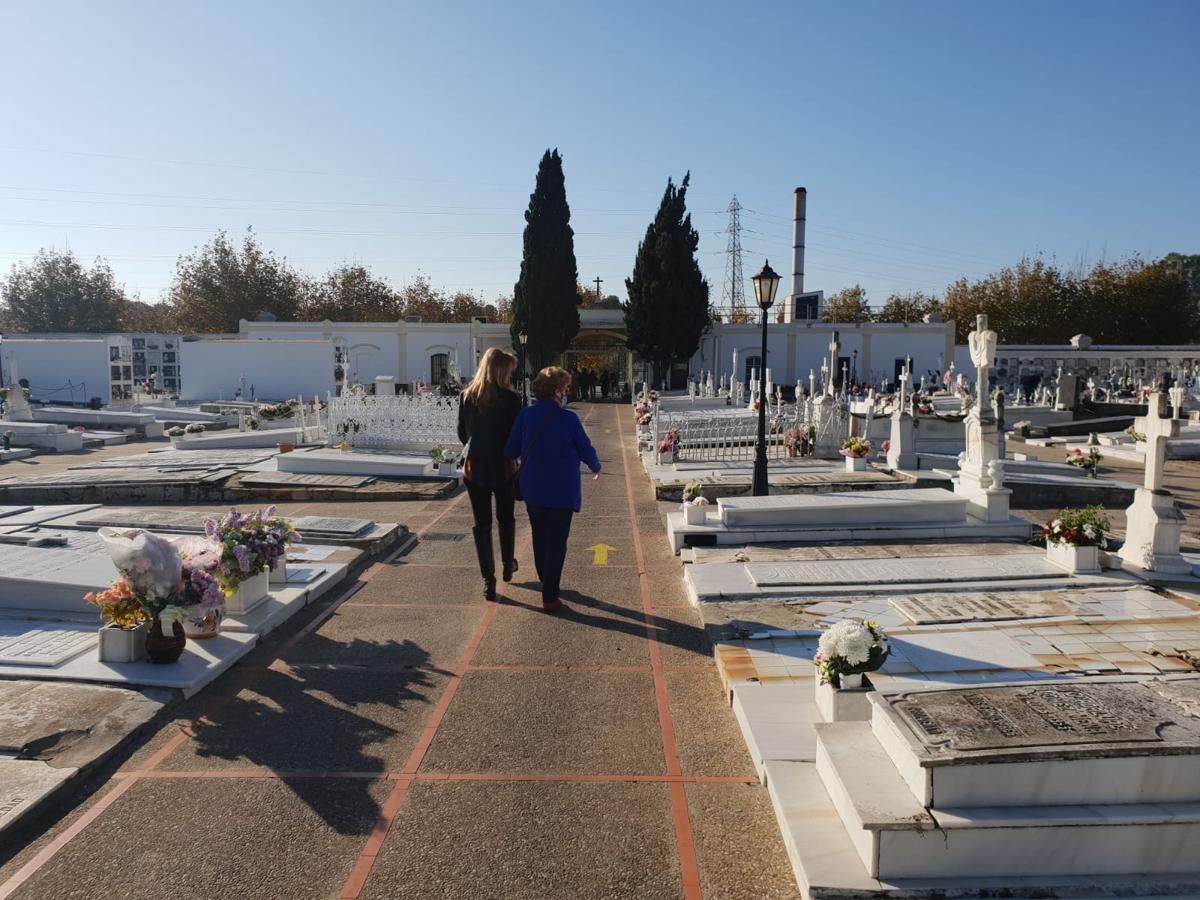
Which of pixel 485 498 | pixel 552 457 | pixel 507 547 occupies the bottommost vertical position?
pixel 507 547

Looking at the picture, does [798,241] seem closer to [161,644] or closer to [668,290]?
[668,290]

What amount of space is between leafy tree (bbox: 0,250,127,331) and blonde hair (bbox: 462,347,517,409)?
62.7 metres

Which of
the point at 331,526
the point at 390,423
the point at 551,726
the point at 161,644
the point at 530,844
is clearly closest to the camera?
the point at 530,844

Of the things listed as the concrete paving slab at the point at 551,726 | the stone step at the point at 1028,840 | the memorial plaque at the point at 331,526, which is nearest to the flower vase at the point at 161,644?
the concrete paving slab at the point at 551,726

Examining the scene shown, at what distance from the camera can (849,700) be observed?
13.8ft

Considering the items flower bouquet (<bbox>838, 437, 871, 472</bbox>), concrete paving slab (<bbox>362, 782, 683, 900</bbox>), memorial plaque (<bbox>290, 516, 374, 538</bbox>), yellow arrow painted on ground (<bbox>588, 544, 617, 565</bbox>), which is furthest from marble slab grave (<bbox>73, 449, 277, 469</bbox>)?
concrete paving slab (<bbox>362, 782, 683, 900</bbox>)

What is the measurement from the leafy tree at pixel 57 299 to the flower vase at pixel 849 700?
217ft

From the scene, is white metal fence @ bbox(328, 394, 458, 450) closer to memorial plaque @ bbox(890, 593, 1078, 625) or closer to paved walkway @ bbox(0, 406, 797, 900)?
paved walkway @ bbox(0, 406, 797, 900)

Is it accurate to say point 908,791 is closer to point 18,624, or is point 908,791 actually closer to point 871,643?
point 871,643

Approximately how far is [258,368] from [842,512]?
27312mm

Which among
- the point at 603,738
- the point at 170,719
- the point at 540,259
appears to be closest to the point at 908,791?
the point at 603,738

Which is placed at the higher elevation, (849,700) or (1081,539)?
(1081,539)

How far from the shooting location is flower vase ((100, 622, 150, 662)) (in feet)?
16.9

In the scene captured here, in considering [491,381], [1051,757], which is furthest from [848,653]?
[491,381]
